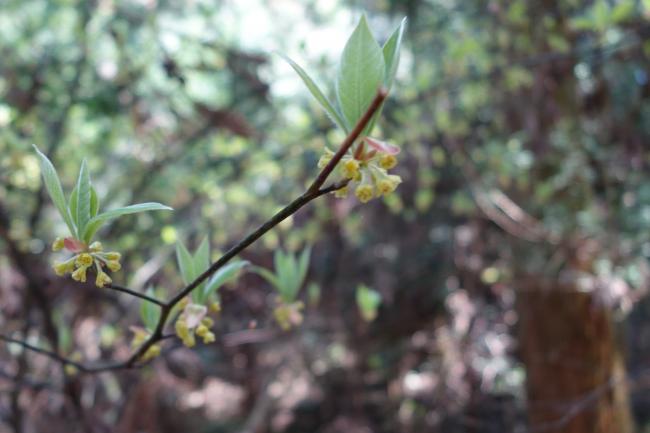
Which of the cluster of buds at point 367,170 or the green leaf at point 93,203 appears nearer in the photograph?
the cluster of buds at point 367,170

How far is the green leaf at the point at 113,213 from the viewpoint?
0.63 m

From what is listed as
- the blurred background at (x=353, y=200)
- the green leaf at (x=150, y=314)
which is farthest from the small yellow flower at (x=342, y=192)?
the blurred background at (x=353, y=200)

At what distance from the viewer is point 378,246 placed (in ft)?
12.3

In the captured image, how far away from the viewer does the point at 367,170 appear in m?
0.63

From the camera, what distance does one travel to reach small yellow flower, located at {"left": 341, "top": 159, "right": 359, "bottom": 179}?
23.6 inches

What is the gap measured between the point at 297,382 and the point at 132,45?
2.99 m

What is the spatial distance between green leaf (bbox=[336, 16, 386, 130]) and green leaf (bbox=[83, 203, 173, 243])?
21cm

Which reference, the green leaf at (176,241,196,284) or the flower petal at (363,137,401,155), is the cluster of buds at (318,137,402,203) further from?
the green leaf at (176,241,196,284)

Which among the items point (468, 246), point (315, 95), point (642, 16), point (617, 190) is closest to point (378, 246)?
point (468, 246)

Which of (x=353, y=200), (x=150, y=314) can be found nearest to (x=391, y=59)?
(x=150, y=314)

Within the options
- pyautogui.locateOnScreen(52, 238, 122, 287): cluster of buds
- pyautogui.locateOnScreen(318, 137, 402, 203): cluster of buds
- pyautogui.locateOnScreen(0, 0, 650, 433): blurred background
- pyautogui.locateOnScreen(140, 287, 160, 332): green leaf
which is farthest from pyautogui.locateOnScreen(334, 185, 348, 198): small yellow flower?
pyautogui.locateOnScreen(0, 0, 650, 433): blurred background

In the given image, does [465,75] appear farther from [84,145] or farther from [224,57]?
[84,145]

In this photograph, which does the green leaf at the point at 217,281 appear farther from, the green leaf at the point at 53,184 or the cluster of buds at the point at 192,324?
the green leaf at the point at 53,184

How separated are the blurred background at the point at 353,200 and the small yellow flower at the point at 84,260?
0.98m
